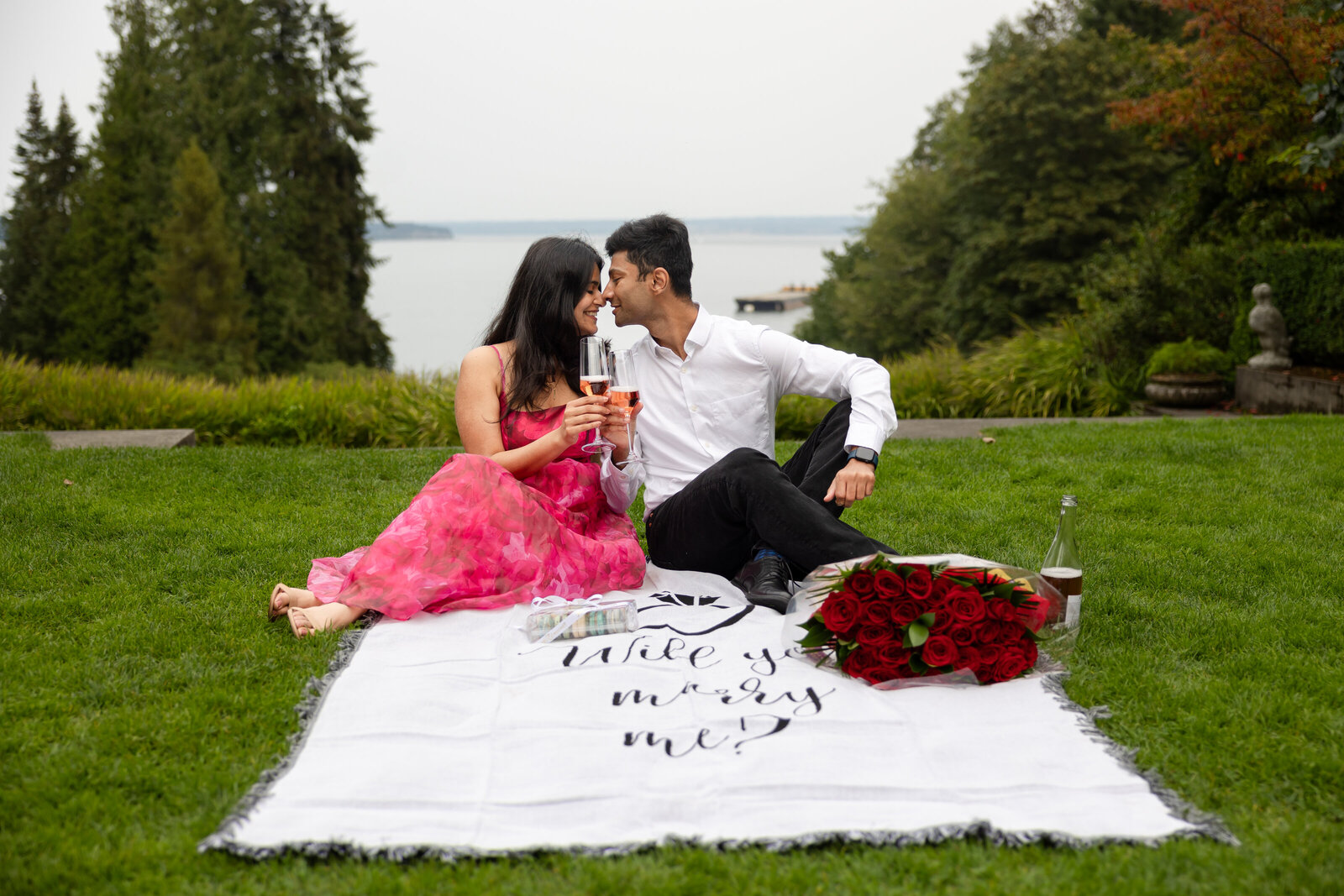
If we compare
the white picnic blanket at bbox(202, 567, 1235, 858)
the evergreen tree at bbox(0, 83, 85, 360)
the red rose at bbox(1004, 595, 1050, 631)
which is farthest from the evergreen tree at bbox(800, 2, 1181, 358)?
the evergreen tree at bbox(0, 83, 85, 360)

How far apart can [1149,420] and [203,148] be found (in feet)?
121

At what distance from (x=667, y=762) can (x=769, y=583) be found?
51.8 inches

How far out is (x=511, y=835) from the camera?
2172 mm

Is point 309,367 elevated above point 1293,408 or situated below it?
below

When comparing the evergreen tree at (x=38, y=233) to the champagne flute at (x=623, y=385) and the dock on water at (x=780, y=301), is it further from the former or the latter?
the champagne flute at (x=623, y=385)

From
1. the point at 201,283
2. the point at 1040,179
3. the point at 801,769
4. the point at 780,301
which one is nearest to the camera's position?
the point at 801,769

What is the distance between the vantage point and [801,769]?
243cm

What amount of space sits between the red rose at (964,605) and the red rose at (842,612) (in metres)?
0.26

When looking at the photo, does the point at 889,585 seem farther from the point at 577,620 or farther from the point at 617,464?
the point at 617,464

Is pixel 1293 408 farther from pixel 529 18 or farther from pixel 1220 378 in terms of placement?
pixel 529 18

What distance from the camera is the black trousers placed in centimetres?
351

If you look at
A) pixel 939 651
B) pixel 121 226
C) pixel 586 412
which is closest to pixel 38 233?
pixel 121 226

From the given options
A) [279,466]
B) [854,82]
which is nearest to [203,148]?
[854,82]

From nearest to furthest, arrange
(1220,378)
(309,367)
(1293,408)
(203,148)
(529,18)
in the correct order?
(1293,408)
(1220,378)
(309,367)
(203,148)
(529,18)
